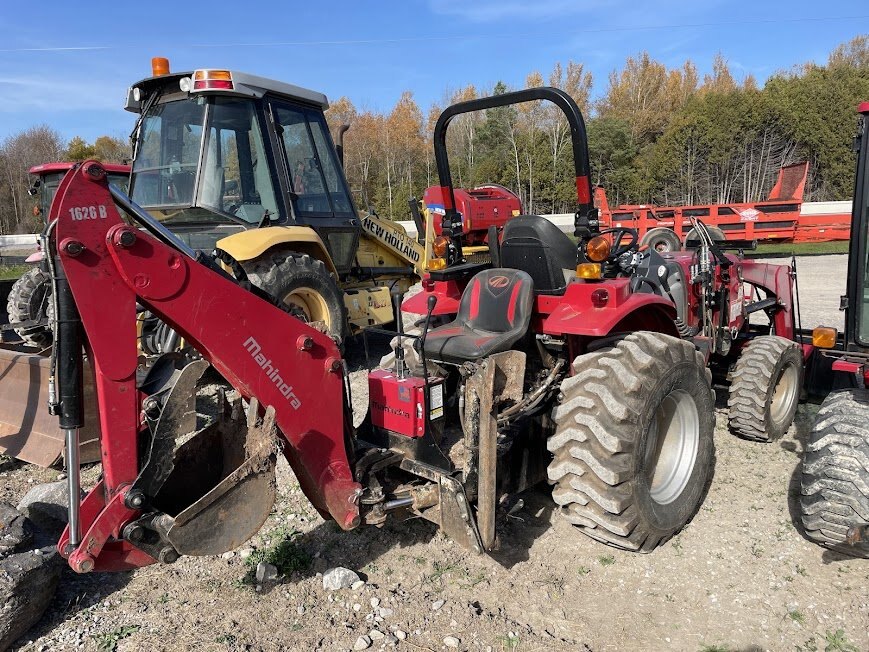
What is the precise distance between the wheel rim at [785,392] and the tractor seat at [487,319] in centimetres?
261

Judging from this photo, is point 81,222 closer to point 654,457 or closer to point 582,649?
point 582,649

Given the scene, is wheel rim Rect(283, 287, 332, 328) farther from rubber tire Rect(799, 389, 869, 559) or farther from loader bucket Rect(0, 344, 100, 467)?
rubber tire Rect(799, 389, 869, 559)

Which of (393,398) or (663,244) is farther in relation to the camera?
(663,244)

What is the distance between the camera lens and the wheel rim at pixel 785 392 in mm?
4895

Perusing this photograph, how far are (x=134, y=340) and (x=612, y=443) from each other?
1952 mm

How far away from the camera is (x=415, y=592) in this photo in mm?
2996

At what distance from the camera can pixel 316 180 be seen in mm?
6988

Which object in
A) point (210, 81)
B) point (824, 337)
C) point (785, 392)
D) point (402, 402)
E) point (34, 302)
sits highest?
point (210, 81)

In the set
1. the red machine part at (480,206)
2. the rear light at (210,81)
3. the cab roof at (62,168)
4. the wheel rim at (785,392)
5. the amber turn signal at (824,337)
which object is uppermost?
the rear light at (210,81)

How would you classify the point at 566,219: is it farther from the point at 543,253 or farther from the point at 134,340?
the point at 134,340

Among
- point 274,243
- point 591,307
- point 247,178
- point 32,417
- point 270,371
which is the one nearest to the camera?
point 270,371

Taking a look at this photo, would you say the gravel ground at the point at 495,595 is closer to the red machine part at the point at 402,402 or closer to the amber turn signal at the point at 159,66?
the red machine part at the point at 402,402

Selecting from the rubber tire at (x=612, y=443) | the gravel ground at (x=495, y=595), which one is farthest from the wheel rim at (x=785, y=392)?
the rubber tire at (x=612, y=443)

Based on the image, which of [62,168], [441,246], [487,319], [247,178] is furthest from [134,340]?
[62,168]
